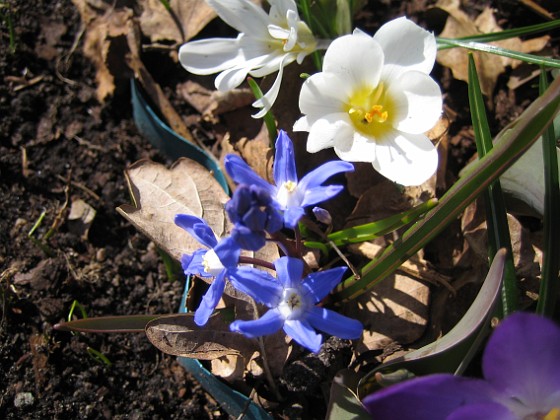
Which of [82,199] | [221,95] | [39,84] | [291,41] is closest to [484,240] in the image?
[291,41]

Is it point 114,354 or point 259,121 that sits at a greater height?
point 259,121

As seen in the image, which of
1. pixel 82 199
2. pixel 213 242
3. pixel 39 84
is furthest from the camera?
pixel 39 84

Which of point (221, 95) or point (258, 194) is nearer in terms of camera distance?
point (258, 194)

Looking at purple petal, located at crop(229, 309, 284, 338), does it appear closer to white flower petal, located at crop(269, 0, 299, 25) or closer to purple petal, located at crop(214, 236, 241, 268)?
purple petal, located at crop(214, 236, 241, 268)

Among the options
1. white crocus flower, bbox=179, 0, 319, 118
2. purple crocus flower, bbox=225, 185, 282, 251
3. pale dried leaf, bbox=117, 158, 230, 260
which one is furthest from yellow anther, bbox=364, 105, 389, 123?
purple crocus flower, bbox=225, 185, 282, 251

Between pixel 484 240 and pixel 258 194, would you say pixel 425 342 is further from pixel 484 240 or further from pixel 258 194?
pixel 258 194

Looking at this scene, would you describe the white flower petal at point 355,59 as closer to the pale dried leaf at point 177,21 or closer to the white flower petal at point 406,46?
the white flower petal at point 406,46

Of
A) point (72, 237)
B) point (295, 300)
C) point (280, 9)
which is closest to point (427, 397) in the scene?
point (295, 300)
